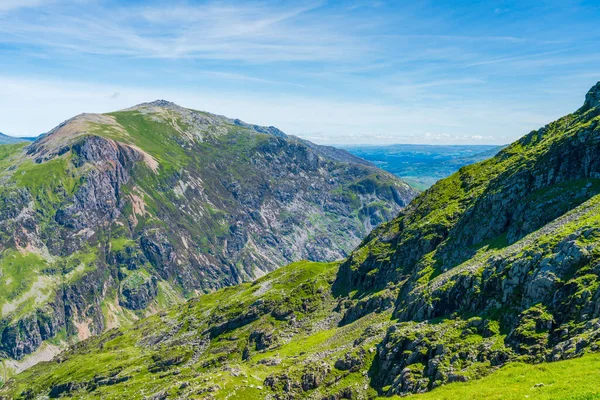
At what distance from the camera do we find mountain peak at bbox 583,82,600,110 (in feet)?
444

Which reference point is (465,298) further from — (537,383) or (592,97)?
(592,97)

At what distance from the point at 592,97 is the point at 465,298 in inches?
3968

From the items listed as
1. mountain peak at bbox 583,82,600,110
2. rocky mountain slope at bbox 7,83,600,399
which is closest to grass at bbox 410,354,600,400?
rocky mountain slope at bbox 7,83,600,399

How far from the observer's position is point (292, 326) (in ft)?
587

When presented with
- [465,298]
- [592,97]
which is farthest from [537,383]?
[592,97]

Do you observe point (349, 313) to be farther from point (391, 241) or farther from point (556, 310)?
point (556, 310)

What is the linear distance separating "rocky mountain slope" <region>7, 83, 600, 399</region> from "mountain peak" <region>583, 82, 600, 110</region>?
896 millimetres

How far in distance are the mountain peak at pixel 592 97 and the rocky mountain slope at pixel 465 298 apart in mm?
896

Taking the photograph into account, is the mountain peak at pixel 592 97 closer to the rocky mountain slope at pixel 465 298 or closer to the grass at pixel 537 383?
the rocky mountain slope at pixel 465 298

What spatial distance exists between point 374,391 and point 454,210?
8511cm

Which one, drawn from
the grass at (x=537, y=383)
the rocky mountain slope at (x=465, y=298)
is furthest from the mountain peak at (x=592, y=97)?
the grass at (x=537, y=383)

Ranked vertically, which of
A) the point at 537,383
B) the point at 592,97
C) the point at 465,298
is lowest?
the point at 465,298

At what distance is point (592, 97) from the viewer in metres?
138

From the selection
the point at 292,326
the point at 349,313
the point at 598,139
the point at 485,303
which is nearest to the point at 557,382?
the point at 485,303
